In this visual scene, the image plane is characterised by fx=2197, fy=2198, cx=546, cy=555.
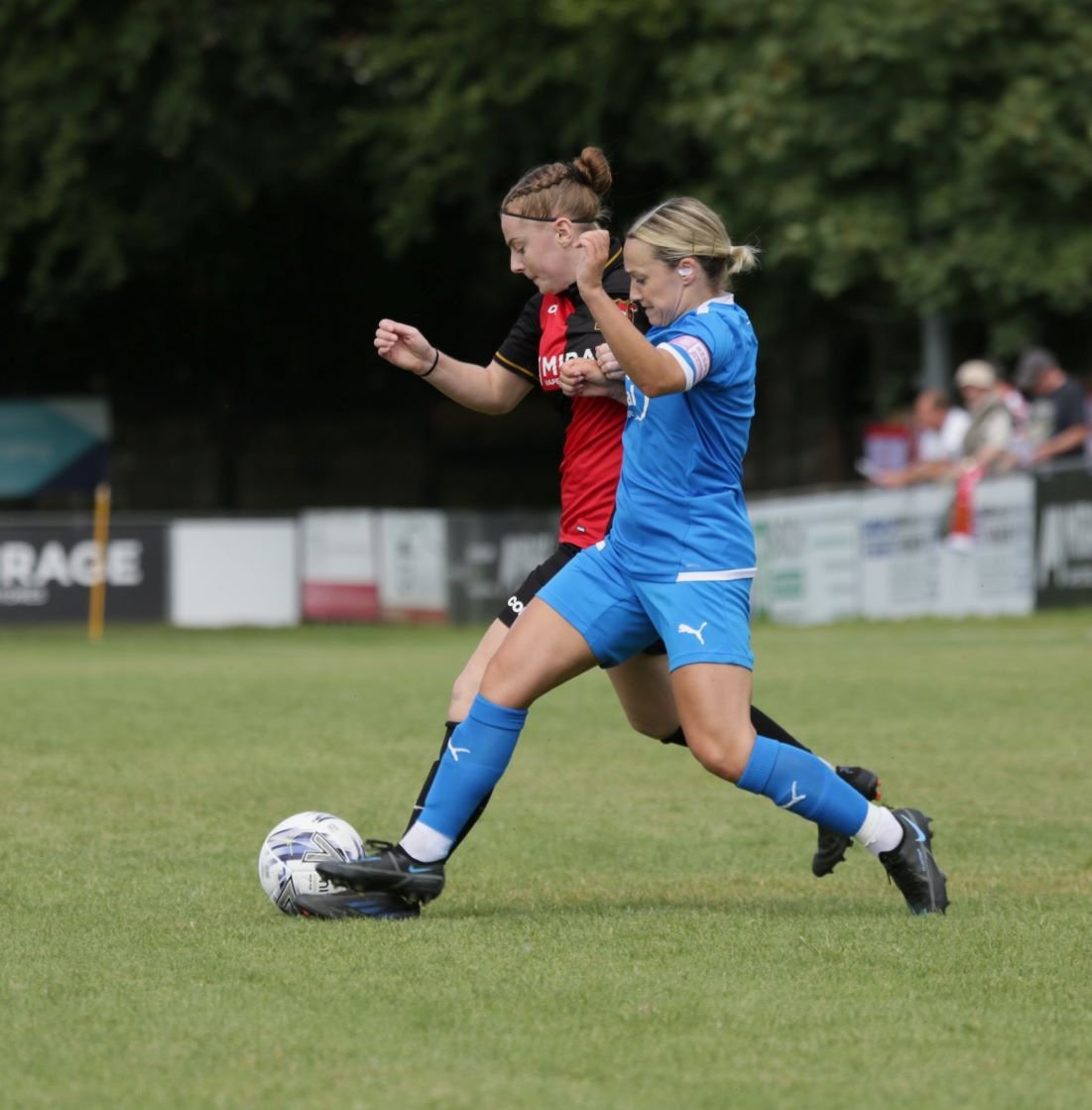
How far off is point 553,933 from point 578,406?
1.60 metres

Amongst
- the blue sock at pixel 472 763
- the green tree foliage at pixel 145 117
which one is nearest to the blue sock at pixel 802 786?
the blue sock at pixel 472 763

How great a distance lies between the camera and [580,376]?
597 cm

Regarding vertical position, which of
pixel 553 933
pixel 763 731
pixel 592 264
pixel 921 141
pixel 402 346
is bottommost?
pixel 553 933

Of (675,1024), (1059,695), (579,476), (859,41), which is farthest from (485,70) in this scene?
(675,1024)

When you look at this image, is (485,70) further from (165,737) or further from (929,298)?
(165,737)

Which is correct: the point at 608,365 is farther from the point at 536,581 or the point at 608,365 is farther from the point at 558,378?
the point at 536,581

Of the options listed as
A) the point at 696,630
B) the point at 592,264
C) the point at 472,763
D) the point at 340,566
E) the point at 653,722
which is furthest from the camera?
the point at 340,566

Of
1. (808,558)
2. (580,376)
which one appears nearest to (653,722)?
(580,376)

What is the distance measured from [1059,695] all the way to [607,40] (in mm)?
15251

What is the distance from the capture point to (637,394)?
226 inches

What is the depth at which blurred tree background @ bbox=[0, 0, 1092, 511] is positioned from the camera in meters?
22.6

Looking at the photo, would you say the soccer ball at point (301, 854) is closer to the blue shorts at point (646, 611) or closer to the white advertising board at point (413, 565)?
the blue shorts at point (646, 611)

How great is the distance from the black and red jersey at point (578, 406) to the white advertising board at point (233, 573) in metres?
17.3

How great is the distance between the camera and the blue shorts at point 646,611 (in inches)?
221
